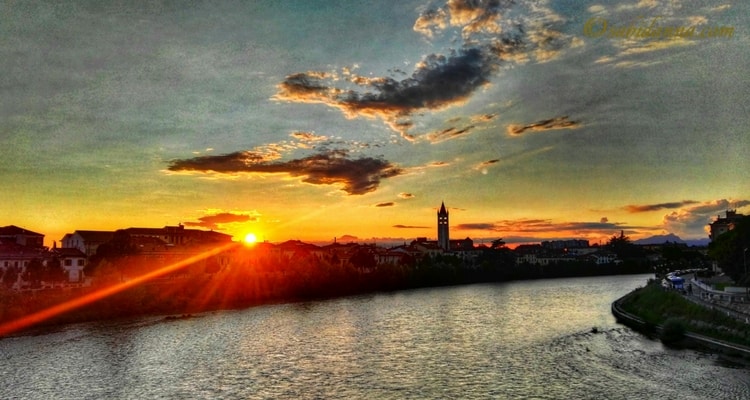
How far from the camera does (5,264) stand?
249ft

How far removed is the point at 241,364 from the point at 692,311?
116ft

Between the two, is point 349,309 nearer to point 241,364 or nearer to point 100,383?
point 241,364

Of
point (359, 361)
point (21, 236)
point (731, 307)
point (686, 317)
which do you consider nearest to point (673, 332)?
point (731, 307)

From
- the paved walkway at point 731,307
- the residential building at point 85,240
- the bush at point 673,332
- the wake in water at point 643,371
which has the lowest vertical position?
the wake in water at point 643,371

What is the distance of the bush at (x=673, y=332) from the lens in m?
41.4

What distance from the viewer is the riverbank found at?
36.1 m

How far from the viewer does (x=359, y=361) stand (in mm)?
38719

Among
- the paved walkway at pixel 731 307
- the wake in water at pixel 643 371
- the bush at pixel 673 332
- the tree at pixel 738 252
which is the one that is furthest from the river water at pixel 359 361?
the tree at pixel 738 252

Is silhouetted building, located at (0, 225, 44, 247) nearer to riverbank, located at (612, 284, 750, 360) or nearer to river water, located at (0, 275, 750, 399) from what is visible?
river water, located at (0, 275, 750, 399)

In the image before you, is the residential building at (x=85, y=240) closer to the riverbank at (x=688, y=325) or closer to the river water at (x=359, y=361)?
the river water at (x=359, y=361)

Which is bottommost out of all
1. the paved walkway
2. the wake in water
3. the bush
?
the wake in water

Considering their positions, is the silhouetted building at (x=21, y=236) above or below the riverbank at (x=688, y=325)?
above

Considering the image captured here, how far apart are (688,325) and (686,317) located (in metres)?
2.33

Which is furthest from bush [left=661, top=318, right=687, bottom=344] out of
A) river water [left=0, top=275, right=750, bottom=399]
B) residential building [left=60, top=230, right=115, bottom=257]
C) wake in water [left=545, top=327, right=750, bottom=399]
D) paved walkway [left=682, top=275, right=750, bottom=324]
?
residential building [left=60, top=230, right=115, bottom=257]
